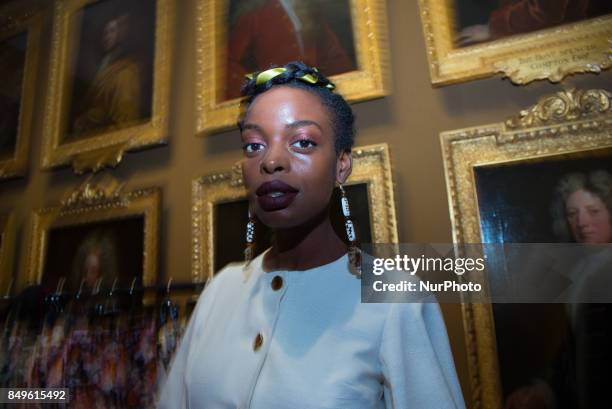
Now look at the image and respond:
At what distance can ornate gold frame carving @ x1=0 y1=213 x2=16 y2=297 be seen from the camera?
1.67 meters

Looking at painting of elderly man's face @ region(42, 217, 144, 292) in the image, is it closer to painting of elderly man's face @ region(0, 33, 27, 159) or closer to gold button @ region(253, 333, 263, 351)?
painting of elderly man's face @ region(0, 33, 27, 159)

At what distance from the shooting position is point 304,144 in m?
0.84

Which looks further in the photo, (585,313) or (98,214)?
(98,214)

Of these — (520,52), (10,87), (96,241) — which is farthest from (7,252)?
(520,52)

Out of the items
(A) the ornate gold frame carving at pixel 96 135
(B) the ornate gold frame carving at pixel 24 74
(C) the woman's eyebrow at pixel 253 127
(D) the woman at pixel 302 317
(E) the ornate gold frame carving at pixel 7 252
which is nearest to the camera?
(D) the woman at pixel 302 317

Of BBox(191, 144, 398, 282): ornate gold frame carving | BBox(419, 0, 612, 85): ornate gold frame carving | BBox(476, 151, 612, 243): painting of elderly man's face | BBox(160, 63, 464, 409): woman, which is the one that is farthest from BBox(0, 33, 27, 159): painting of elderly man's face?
BBox(476, 151, 612, 243): painting of elderly man's face

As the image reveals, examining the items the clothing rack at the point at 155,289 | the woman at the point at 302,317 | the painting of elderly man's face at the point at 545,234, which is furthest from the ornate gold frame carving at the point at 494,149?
the clothing rack at the point at 155,289

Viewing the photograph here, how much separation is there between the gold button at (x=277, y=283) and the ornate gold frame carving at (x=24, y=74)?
1487 millimetres

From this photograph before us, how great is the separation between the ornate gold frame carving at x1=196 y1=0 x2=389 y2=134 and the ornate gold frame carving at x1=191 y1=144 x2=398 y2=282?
0.18 m

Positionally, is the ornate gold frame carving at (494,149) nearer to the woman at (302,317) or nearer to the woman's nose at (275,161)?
the woman at (302,317)

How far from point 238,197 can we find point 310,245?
1.74 feet

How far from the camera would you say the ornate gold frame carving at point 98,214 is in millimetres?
1439

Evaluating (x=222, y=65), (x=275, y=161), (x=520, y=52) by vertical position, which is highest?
(x=222, y=65)

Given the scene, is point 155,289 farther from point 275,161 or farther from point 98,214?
point 275,161
